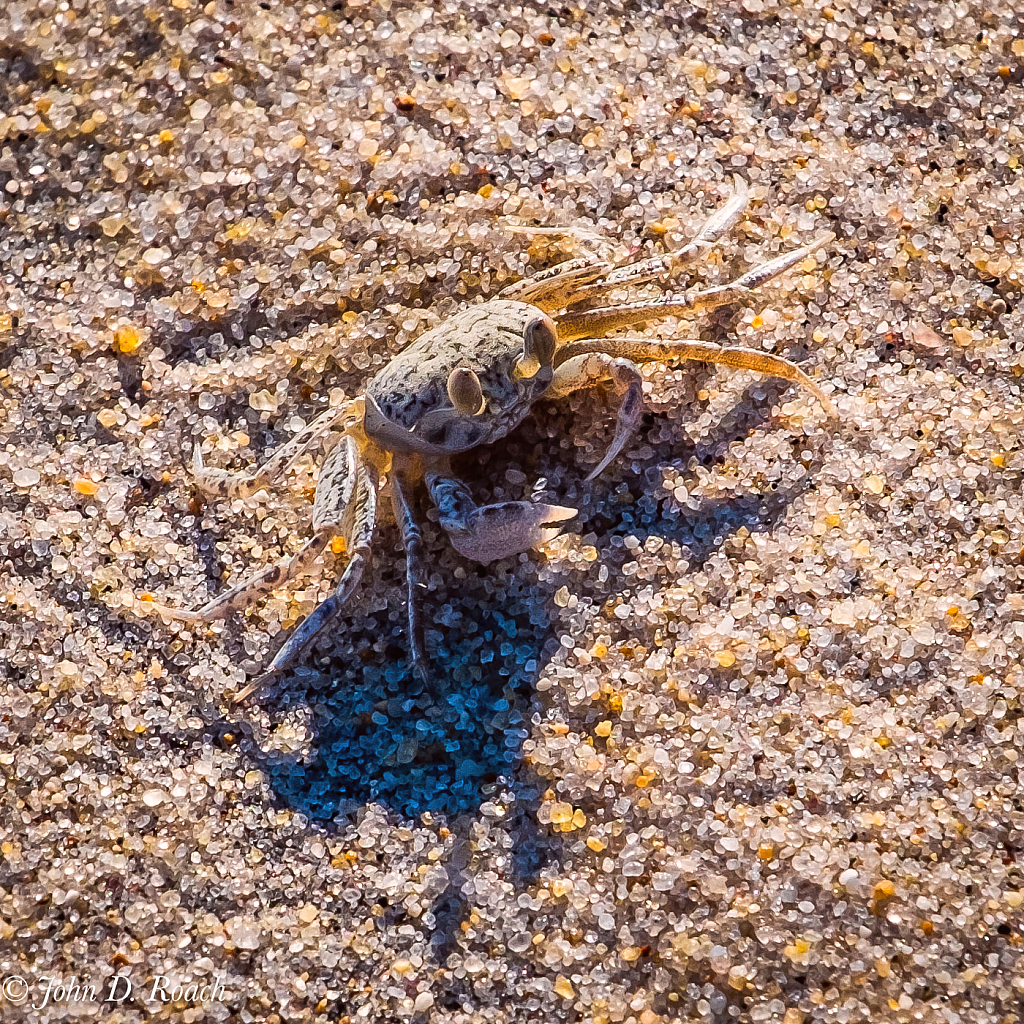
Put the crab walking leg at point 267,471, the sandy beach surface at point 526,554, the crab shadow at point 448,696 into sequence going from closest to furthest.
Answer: the sandy beach surface at point 526,554
the crab shadow at point 448,696
the crab walking leg at point 267,471

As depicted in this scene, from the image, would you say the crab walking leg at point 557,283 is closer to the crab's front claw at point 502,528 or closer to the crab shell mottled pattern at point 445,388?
the crab shell mottled pattern at point 445,388

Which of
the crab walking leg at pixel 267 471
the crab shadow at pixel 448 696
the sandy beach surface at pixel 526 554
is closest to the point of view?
the sandy beach surface at pixel 526 554

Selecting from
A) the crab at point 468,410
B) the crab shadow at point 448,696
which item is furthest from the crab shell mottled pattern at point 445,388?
the crab shadow at point 448,696

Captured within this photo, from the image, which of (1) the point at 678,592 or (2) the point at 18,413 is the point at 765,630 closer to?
(1) the point at 678,592

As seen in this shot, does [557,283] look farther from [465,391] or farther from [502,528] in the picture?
[502,528]

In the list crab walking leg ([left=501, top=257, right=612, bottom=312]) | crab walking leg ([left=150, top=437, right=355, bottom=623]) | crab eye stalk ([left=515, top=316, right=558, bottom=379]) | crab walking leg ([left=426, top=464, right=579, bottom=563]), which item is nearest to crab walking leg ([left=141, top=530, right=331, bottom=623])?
crab walking leg ([left=150, top=437, right=355, bottom=623])

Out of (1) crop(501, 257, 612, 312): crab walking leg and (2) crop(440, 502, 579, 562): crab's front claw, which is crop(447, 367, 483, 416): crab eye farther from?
(1) crop(501, 257, 612, 312): crab walking leg

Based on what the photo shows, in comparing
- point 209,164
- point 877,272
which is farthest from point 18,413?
point 877,272
